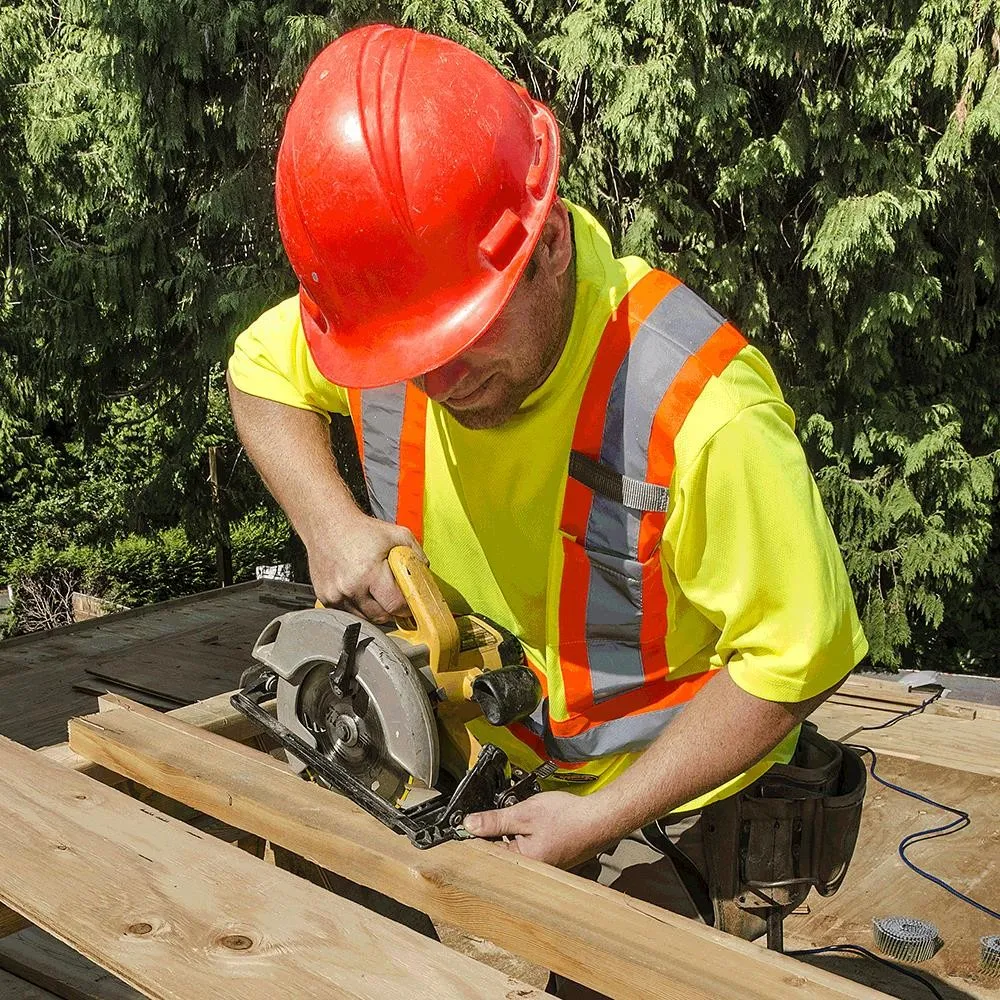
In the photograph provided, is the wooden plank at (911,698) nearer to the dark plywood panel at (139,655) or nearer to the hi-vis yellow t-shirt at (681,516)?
the hi-vis yellow t-shirt at (681,516)

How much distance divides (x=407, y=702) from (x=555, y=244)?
75cm

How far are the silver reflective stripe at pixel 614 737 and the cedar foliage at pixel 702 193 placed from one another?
4940 millimetres

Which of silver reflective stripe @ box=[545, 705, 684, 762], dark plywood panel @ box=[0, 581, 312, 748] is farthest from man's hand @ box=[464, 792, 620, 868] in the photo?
dark plywood panel @ box=[0, 581, 312, 748]

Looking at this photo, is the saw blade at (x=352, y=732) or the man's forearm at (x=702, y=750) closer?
the man's forearm at (x=702, y=750)

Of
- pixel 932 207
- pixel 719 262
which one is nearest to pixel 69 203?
pixel 719 262

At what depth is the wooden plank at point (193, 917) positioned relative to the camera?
1403mm

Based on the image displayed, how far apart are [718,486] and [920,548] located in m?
6.25

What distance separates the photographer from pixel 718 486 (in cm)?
156

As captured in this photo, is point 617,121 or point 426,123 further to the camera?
point 617,121

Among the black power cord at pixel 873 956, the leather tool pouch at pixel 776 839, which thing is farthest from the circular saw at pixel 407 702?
the black power cord at pixel 873 956

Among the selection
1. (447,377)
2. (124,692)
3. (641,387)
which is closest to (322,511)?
(447,377)

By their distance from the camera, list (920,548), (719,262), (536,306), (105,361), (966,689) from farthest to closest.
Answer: (105,361)
(920,548)
(719,262)
(966,689)
(536,306)

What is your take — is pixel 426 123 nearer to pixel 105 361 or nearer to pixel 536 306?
pixel 536 306

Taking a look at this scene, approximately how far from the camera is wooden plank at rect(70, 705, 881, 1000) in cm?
140
